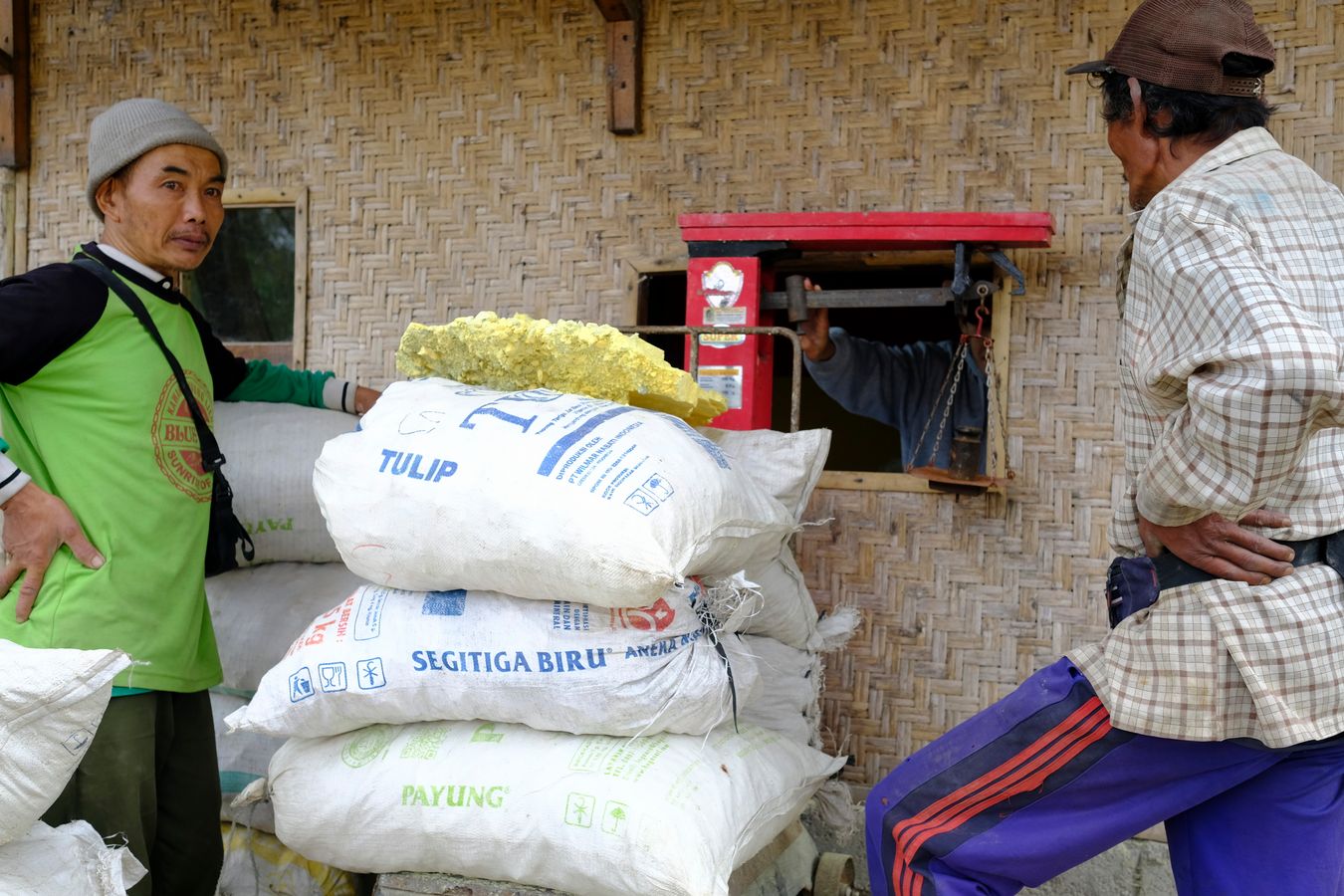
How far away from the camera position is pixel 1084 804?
6.57ft

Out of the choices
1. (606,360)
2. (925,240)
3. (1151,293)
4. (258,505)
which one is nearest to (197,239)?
(258,505)

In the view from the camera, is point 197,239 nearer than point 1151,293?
No

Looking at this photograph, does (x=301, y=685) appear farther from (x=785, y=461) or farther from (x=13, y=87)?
(x=13, y=87)

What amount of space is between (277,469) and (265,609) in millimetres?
361

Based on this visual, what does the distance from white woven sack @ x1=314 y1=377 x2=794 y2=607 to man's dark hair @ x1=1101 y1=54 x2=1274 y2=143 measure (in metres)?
0.96

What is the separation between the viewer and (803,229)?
3072 mm

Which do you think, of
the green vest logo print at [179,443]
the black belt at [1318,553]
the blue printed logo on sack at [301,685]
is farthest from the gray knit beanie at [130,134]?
the black belt at [1318,553]

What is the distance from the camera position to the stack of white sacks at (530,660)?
204 cm

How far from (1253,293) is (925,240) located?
1.39 m

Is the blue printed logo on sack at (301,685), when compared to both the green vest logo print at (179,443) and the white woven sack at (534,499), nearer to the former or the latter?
the white woven sack at (534,499)

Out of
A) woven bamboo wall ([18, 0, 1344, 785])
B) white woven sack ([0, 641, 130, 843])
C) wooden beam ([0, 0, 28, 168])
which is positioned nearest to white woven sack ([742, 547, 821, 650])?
woven bamboo wall ([18, 0, 1344, 785])

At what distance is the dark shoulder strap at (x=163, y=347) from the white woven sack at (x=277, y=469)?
0.41m

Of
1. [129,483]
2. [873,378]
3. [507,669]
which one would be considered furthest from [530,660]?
[873,378]

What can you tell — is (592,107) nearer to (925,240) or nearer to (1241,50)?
(925,240)
